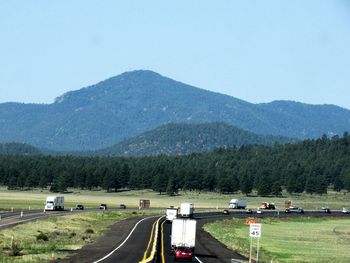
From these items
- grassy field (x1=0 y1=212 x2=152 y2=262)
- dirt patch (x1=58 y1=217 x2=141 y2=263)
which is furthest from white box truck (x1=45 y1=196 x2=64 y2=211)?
dirt patch (x1=58 y1=217 x2=141 y2=263)

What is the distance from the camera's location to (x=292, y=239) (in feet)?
328

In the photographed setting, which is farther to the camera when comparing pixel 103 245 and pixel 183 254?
pixel 103 245

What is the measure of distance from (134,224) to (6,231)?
3329 cm

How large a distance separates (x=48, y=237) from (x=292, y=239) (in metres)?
35.6

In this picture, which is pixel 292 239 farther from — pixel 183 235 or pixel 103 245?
pixel 183 235

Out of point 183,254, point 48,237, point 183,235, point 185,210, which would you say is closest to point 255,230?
point 183,254

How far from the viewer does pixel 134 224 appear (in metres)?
113

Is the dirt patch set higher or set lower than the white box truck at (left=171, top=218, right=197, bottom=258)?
lower

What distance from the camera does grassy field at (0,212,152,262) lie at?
59.5 metres

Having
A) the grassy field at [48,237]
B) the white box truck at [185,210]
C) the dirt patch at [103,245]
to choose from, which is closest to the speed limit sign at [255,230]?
the dirt patch at [103,245]

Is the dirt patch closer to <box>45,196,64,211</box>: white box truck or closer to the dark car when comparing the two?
the dark car

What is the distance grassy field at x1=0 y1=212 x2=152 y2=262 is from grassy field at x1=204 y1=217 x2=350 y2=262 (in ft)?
54.4

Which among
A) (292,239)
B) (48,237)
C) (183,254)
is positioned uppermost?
(292,239)

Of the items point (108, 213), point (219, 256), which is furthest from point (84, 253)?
point (108, 213)
